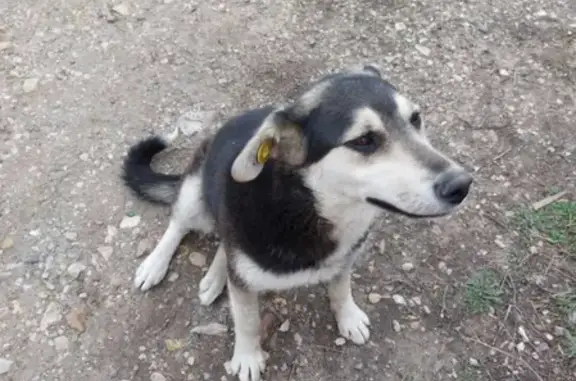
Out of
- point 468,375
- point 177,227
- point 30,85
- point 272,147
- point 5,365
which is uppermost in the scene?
point 272,147

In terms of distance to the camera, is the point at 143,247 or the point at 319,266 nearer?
the point at 319,266

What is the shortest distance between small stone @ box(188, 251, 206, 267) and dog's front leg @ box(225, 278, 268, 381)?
52 cm

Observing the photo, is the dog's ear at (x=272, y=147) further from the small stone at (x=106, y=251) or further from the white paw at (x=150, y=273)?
the small stone at (x=106, y=251)

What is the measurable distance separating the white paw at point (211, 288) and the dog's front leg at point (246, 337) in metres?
0.26

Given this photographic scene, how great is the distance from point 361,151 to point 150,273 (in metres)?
1.66

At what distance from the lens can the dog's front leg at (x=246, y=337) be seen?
3.31 metres

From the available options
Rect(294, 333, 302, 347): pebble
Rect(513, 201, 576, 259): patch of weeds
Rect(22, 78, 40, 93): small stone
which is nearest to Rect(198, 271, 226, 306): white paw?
Rect(294, 333, 302, 347): pebble

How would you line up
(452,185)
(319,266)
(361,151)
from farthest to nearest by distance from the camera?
(319,266) → (361,151) → (452,185)

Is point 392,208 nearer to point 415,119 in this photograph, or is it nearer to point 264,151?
point 415,119

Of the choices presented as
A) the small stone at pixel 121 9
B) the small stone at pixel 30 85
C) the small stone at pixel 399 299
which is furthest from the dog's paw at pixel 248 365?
the small stone at pixel 121 9

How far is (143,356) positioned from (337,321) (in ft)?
3.32

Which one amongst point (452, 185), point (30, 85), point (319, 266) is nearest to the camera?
point (452, 185)

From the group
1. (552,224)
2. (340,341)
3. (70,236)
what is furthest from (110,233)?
(552,224)

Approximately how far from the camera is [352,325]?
144 inches
